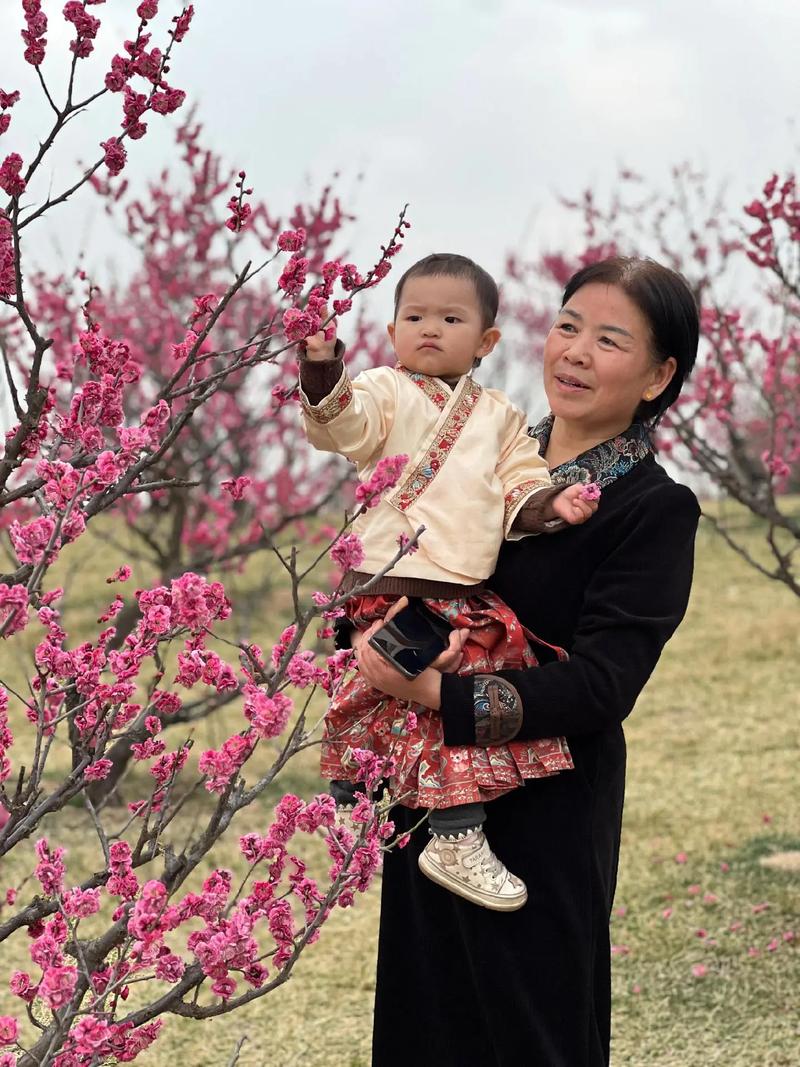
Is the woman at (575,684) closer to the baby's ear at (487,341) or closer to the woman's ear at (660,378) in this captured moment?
the woman's ear at (660,378)

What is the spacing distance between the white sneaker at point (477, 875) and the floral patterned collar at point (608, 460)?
64 cm

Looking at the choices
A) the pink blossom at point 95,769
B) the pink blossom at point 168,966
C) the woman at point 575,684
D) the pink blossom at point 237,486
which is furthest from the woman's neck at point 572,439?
the pink blossom at point 168,966

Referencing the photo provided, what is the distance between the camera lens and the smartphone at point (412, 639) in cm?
209

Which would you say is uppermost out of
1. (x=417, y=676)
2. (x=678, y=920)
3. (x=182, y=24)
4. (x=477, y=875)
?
(x=182, y=24)

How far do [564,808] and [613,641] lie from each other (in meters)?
0.33

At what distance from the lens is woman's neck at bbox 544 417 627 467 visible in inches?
90.4

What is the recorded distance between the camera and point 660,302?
2223mm

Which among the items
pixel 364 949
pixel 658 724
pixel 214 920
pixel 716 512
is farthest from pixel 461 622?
pixel 716 512

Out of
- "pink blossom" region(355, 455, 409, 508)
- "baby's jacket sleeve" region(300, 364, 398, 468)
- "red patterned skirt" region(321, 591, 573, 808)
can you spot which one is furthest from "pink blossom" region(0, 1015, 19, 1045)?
"baby's jacket sleeve" region(300, 364, 398, 468)

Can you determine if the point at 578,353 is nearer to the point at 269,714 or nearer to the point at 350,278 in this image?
the point at 350,278

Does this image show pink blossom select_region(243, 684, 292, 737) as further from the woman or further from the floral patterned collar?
the floral patterned collar

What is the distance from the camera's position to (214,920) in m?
1.92

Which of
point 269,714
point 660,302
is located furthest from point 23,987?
point 660,302

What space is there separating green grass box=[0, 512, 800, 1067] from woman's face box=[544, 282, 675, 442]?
2700 millimetres
